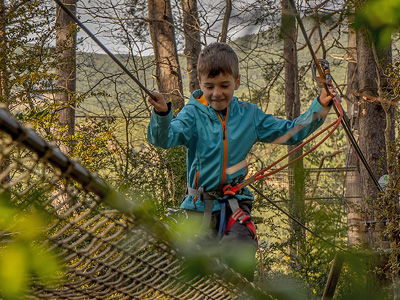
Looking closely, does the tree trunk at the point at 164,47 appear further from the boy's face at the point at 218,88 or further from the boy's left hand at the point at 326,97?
the boy's left hand at the point at 326,97

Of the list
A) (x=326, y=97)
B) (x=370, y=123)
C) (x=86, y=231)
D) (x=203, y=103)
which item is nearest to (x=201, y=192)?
(x=203, y=103)

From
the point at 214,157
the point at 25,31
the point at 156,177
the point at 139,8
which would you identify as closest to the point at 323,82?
the point at 214,157

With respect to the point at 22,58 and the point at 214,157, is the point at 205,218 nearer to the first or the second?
the point at 214,157

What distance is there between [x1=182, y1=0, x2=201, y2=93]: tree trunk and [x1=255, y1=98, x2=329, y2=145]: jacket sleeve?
4.46 m

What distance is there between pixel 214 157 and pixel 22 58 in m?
4.51

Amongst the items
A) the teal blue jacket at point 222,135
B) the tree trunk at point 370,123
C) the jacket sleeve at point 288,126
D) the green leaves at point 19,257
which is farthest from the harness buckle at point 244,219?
the tree trunk at point 370,123

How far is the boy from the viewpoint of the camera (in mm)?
2434

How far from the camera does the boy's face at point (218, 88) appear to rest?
248 cm

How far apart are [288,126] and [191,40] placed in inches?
212

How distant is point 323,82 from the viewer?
7.38 feet

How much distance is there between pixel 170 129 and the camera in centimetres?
235

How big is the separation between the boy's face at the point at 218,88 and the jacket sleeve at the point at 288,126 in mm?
257

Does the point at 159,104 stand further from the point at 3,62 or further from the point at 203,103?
the point at 3,62

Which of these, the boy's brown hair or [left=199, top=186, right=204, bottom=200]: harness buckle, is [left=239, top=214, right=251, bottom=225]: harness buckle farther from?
the boy's brown hair
